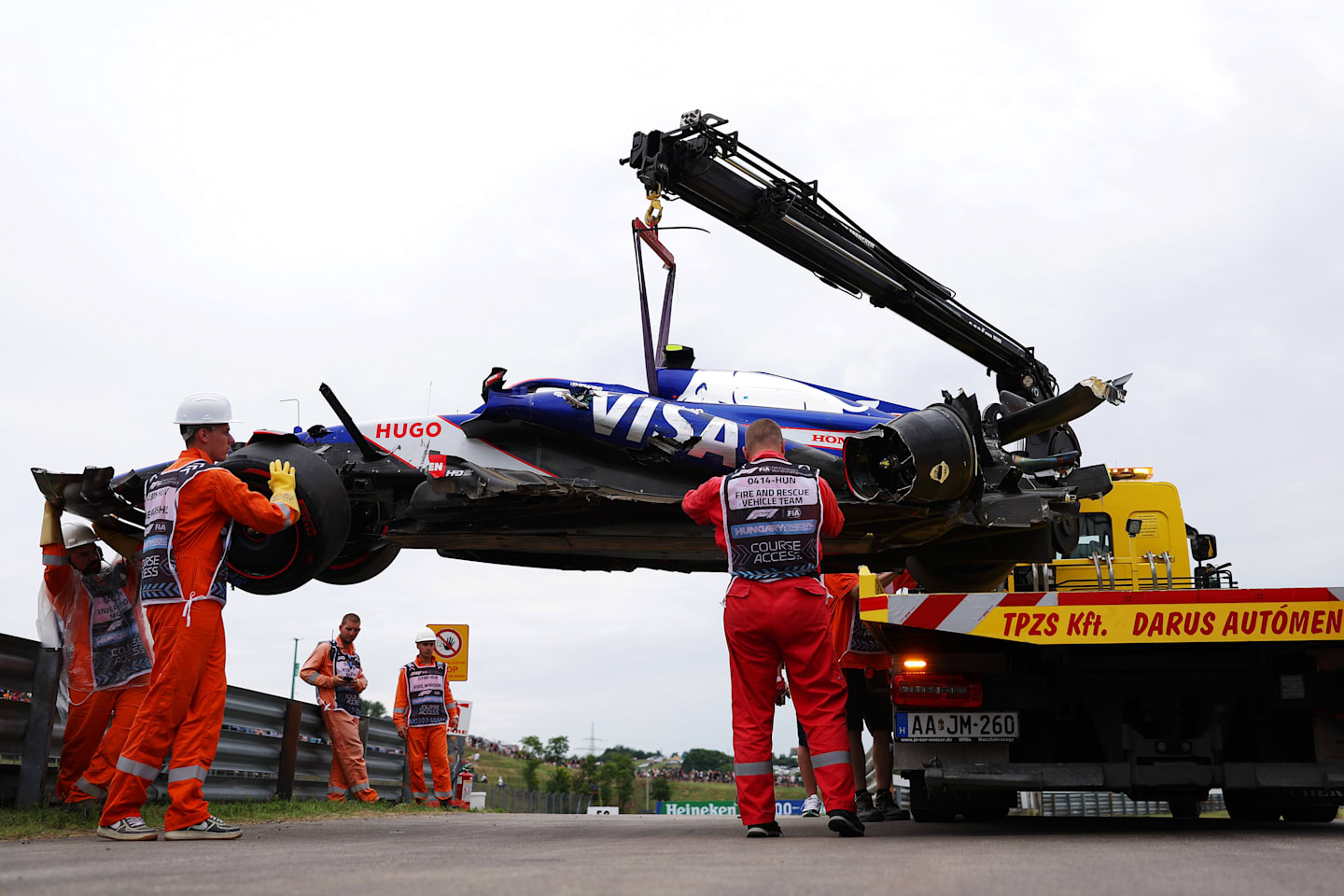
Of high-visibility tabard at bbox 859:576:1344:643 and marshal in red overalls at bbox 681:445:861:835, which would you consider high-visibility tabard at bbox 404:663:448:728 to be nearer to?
marshal in red overalls at bbox 681:445:861:835

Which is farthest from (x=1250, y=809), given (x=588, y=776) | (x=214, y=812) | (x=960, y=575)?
(x=588, y=776)

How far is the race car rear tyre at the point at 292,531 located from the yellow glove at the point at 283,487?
81 cm

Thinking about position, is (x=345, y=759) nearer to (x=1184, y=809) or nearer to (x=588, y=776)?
(x=1184, y=809)

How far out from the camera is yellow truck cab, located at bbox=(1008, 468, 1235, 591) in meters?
7.86

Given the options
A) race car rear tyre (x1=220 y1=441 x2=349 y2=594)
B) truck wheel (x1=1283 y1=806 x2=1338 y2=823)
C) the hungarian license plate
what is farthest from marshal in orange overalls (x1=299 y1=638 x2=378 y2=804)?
truck wheel (x1=1283 y1=806 x2=1338 y2=823)

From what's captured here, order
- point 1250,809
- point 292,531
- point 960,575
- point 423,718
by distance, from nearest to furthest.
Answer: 1. point 292,531
2. point 1250,809
3. point 960,575
4. point 423,718

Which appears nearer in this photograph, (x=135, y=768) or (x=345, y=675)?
(x=135, y=768)

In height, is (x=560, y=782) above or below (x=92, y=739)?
below

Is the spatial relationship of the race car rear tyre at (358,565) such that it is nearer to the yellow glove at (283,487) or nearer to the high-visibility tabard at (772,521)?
the yellow glove at (283,487)

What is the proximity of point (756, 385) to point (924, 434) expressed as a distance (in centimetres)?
128

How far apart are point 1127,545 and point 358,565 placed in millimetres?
5168

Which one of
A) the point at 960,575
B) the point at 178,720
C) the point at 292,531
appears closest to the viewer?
the point at 178,720

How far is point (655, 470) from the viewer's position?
7074 mm

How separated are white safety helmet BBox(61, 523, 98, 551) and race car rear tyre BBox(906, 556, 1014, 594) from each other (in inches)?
197
